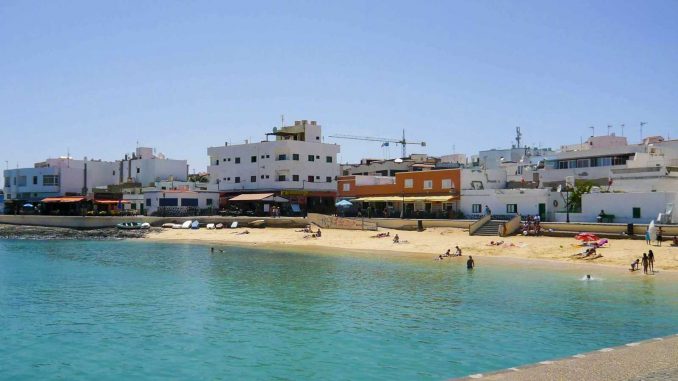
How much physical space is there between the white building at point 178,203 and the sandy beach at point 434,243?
9032 mm

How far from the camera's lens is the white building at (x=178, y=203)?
85.3 m

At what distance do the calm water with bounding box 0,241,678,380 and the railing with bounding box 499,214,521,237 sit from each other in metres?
10.0

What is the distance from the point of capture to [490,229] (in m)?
53.5

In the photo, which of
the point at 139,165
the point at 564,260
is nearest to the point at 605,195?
the point at 564,260

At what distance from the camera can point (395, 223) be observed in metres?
63.3

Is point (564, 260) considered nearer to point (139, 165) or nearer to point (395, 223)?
point (395, 223)

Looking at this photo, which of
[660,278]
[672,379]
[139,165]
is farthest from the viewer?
[139,165]

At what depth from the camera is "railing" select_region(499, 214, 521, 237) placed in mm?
51188

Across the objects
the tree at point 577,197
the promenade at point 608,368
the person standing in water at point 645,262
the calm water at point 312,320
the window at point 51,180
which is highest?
the window at point 51,180

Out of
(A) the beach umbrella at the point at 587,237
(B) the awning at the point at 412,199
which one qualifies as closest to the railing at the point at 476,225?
(B) the awning at the point at 412,199

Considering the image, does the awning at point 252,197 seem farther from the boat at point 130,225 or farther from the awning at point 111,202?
the awning at point 111,202

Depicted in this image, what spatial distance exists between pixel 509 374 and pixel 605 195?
40.8m

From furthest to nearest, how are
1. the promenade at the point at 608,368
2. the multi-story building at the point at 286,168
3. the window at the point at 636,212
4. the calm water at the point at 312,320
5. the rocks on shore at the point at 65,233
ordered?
→ the multi-story building at the point at 286,168
the rocks on shore at the point at 65,233
the window at the point at 636,212
the calm water at the point at 312,320
the promenade at the point at 608,368

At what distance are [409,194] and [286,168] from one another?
21533mm
